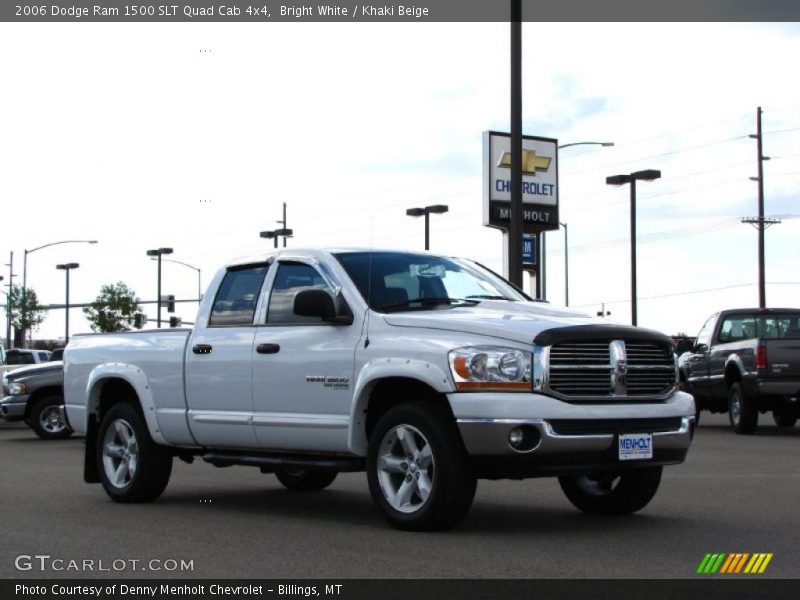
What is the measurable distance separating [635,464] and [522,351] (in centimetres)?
117

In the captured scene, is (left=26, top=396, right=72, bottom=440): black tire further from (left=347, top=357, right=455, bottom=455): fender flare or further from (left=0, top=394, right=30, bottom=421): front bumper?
(left=347, top=357, right=455, bottom=455): fender flare

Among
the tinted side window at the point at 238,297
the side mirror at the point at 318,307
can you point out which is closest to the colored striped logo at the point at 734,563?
the side mirror at the point at 318,307

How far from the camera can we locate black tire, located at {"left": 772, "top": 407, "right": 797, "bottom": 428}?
72.1ft

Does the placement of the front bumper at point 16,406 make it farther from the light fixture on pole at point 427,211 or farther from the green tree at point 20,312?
the green tree at point 20,312

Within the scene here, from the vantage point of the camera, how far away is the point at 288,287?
10.2m

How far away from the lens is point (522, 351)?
8438 mm

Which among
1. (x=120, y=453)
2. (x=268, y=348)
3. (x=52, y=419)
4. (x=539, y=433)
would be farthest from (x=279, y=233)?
(x=539, y=433)

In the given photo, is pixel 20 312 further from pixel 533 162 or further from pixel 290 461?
pixel 290 461

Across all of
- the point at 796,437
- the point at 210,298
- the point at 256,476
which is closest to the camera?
the point at 210,298

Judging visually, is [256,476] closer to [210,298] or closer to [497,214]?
[210,298]

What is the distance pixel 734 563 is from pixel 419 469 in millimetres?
2183

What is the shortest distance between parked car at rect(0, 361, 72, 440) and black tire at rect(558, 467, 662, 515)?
13.5m

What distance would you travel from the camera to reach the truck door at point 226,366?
10102 mm

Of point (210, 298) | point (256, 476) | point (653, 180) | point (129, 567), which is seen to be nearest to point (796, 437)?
point (256, 476)
